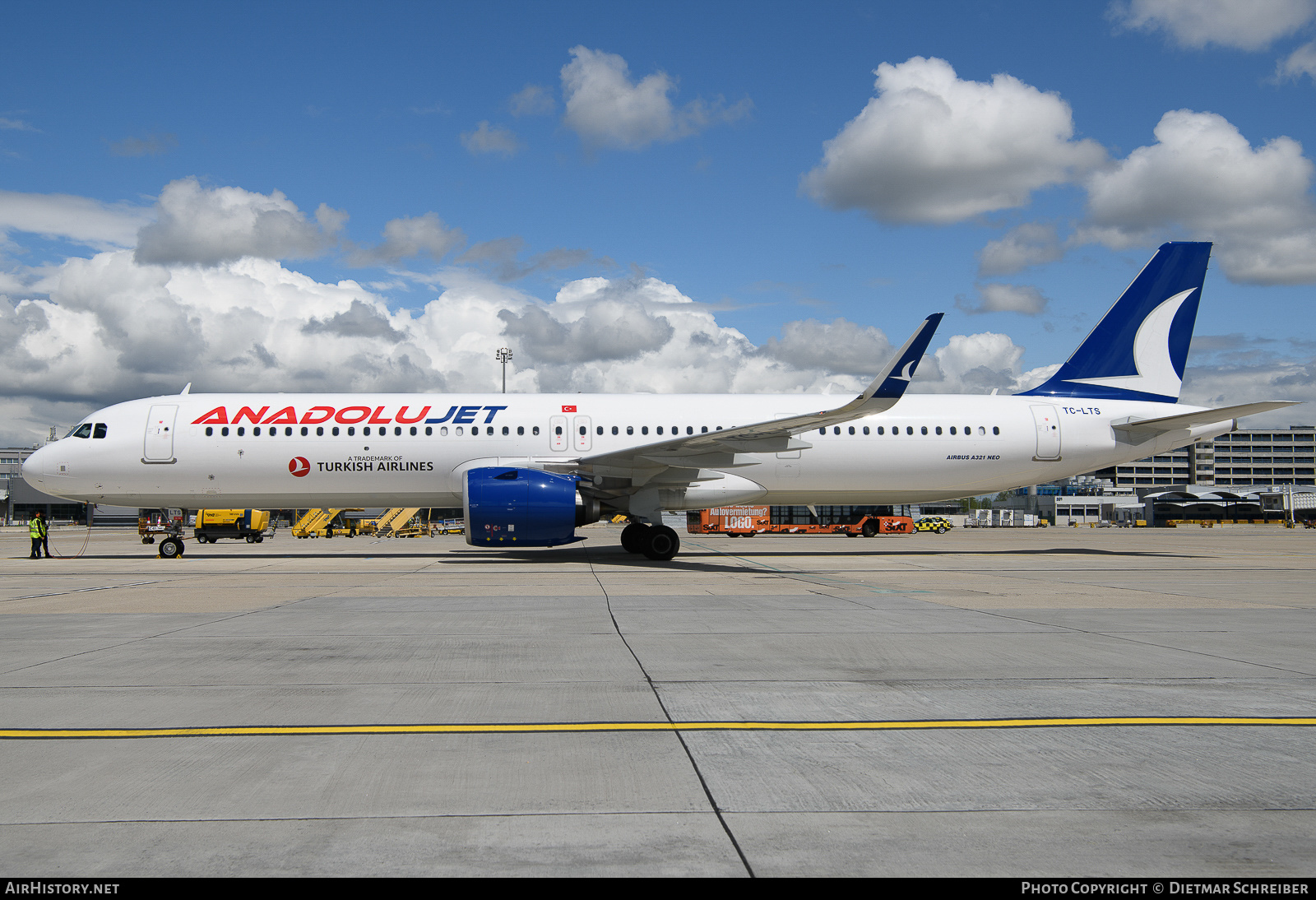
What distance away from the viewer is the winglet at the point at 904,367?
15656mm

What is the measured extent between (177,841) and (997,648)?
6.45m

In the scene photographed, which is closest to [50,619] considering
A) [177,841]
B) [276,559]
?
[177,841]

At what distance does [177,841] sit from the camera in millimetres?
3094

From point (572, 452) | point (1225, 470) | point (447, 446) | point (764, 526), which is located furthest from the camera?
point (1225, 470)

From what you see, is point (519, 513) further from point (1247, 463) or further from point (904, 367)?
point (1247, 463)

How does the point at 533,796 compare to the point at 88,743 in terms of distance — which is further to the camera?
the point at 88,743

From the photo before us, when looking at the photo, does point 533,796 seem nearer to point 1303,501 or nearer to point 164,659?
point 164,659

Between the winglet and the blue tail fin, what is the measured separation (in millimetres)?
8805

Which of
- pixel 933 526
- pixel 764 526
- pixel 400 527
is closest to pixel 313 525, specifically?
pixel 400 527

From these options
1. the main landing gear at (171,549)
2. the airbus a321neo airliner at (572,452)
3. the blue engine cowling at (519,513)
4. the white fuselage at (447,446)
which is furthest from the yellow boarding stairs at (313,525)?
the blue engine cowling at (519,513)

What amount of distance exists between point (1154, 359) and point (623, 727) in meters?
23.3

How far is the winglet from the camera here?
15656 mm

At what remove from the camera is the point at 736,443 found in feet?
58.9

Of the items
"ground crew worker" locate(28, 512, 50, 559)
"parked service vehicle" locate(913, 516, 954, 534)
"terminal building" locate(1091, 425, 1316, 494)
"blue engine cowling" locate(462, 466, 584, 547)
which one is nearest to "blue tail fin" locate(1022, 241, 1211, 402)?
"blue engine cowling" locate(462, 466, 584, 547)
